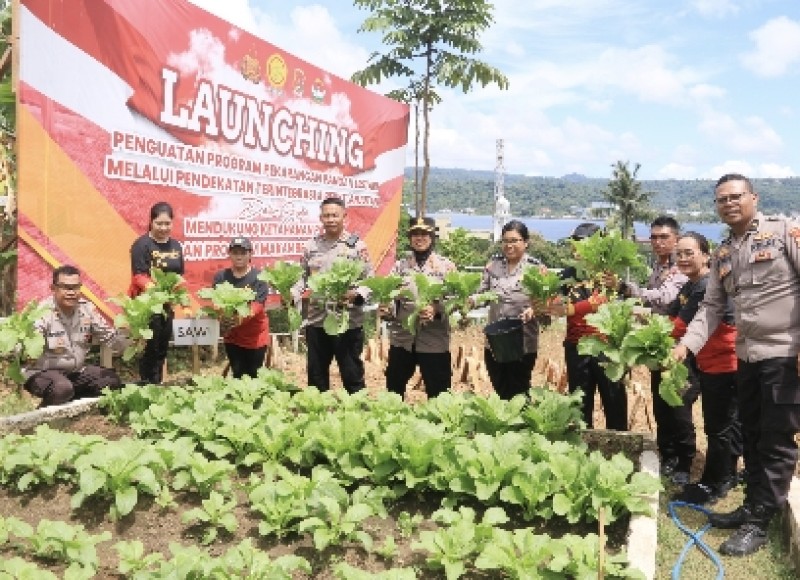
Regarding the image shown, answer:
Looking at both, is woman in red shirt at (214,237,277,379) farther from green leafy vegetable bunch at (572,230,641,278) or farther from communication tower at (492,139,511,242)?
communication tower at (492,139,511,242)

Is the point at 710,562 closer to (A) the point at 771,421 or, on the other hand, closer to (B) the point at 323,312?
(A) the point at 771,421

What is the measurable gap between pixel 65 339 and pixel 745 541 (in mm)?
4615

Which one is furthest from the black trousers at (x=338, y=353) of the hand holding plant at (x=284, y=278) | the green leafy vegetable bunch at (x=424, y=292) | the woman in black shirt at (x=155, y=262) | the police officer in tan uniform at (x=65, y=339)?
the police officer in tan uniform at (x=65, y=339)

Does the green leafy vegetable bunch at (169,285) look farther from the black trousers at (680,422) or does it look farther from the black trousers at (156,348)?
the black trousers at (680,422)

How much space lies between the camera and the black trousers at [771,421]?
3633mm

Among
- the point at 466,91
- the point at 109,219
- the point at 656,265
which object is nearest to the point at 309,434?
the point at 656,265

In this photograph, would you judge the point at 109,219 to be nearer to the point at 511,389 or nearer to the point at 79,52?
the point at 79,52

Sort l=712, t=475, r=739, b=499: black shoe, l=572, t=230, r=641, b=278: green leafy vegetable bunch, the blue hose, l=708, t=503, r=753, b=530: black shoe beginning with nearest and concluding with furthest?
the blue hose < l=708, t=503, r=753, b=530: black shoe < l=572, t=230, r=641, b=278: green leafy vegetable bunch < l=712, t=475, r=739, b=499: black shoe

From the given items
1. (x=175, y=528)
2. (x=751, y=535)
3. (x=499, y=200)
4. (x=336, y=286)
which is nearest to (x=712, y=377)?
(x=751, y=535)

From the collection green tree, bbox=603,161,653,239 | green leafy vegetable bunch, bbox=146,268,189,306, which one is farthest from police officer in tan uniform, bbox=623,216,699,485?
green tree, bbox=603,161,653,239

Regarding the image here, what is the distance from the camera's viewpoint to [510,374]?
5.10 meters

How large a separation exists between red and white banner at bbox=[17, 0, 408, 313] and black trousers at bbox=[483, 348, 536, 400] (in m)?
3.63

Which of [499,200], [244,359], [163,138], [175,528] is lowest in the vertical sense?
[175,528]

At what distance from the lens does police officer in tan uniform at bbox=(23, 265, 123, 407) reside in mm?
4844
